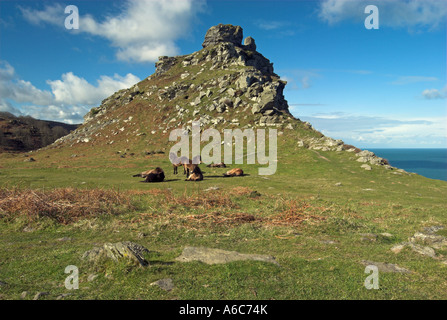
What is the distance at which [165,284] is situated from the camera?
714 centimetres

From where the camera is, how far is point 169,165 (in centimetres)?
4578

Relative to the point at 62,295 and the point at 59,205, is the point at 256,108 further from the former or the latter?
the point at 62,295

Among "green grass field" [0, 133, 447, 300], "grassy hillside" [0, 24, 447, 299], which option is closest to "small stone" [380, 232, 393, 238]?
"grassy hillside" [0, 24, 447, 299]

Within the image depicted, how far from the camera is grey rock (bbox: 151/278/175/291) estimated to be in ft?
22.8

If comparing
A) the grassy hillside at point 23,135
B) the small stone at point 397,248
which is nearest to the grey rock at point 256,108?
the small stone at point 397,248

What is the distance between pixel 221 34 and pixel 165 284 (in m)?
119

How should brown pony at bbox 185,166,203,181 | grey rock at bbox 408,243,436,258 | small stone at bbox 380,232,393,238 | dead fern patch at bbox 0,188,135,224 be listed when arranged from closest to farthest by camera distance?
grey rock at bbox 408,243,436,258
small stone at bbox 380,232,393,238
dead fern patch at bbox 0,188,135,224
brown pony at bbox 185,166,203,181

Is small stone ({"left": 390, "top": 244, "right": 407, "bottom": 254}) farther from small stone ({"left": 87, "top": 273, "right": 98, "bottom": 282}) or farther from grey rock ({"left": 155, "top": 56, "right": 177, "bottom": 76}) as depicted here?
grey rock ({"left": 155, "top": 56, "right": 177, "bottom": 76})

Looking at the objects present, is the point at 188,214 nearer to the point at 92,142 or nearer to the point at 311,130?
the point at 311,130

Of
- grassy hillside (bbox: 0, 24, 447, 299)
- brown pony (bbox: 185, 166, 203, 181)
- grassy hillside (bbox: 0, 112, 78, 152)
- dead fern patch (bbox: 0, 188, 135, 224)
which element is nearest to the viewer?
grassy hillside (bbox: 0, 24, 447, 299)

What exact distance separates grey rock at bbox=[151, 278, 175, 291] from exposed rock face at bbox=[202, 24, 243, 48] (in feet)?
376

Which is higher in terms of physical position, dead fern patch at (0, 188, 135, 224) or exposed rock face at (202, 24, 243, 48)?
exposed rock face at (202, 24, 243, 48)

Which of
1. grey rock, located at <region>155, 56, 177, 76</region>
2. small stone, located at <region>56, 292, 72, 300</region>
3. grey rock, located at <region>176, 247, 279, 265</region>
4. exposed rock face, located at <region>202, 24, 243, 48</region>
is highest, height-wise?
exposed rock face, located at <region>202, 24, 243, 48</region>
